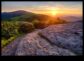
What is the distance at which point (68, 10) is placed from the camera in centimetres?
333

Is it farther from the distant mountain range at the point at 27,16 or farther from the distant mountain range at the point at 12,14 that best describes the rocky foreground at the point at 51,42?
the distant mountain range at the point at 12,14

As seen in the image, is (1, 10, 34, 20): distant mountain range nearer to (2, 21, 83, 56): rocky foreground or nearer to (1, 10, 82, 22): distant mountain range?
(1, 10, 82, 22): distant mountain range

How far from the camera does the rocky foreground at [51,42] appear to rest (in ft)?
10.6

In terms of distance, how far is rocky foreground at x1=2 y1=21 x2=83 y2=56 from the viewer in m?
3.22

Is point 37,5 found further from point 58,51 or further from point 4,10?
point 58,51

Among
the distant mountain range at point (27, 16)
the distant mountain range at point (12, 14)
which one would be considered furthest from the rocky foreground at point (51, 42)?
the distant mountain range at point (12, 14)

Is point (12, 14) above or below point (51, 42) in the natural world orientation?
above

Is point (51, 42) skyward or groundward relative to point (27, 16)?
groundward

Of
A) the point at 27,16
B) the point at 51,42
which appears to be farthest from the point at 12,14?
the point at 51,42

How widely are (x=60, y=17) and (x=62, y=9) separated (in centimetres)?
15

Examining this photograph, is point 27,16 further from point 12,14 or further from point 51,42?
point 51,42

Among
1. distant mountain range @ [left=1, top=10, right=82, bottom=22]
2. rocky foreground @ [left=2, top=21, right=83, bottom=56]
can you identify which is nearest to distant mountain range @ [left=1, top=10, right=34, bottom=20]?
distant mountain range @ [left=1, top=10, right=82, bottom=22]

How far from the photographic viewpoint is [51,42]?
329cm
